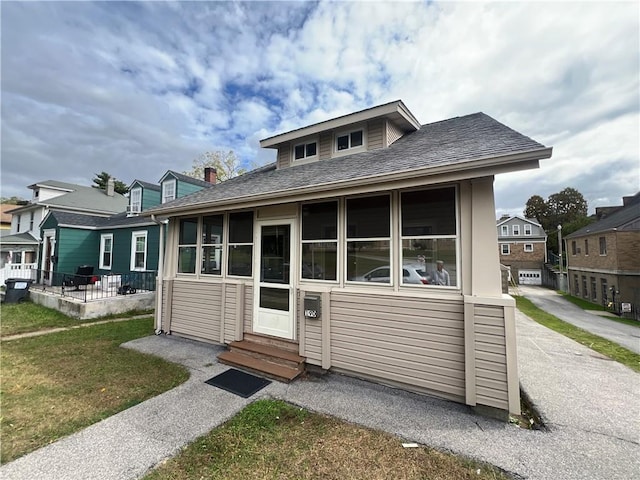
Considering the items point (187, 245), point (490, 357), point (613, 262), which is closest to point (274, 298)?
point (187, 245)

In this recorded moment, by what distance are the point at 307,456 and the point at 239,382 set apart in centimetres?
196

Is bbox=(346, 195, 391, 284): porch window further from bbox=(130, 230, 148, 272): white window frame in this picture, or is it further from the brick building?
the brick building

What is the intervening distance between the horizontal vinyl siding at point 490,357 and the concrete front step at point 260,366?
2.61 m

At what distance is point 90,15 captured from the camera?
6426 mm

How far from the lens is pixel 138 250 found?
1195 cm

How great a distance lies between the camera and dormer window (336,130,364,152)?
5938 millimetres

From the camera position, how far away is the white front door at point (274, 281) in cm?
480

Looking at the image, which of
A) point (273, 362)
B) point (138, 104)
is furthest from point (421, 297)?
point (138, 104)

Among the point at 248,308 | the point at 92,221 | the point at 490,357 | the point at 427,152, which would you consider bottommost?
the point at 490,357

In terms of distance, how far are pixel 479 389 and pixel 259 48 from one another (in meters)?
9.93

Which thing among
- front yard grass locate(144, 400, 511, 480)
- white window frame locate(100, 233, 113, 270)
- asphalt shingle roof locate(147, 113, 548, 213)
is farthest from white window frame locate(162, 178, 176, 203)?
front yard grass locate(144, 400, 511, 480)

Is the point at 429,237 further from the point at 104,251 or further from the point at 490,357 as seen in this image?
the point at 104,251

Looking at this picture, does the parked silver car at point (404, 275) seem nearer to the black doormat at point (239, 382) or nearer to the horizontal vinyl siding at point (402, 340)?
the horizontal vinyl siding at point (402, 340)

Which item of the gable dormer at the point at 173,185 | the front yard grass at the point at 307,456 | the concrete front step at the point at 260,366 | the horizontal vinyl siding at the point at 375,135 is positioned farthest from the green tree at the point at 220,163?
the front yard grass at the point at 307,456
